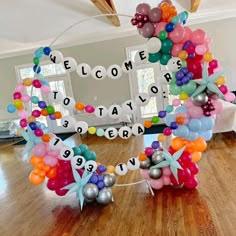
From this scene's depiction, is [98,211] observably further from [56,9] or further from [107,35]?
[107,35]

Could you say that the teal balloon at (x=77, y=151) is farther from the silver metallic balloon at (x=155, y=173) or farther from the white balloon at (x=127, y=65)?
the white balloon at (x=127, y=65)

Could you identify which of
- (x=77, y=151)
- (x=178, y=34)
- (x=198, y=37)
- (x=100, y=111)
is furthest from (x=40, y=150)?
(x=198, y=37)

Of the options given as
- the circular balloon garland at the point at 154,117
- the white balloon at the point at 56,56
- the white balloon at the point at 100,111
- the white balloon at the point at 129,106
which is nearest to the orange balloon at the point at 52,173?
the circular balloon garland at the point at 154,117

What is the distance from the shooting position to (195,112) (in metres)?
2.68

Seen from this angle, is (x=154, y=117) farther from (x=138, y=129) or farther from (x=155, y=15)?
(x=155, y=15)

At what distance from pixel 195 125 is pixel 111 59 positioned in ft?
17.4

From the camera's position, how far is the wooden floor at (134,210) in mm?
2264

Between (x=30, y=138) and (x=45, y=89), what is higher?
(x=45, y=89)

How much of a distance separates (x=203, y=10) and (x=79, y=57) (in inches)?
154

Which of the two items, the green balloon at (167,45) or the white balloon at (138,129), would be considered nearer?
the green balloon at (167,45)

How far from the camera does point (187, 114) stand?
2.73 m

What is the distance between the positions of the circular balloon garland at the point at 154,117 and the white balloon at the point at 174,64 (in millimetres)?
11

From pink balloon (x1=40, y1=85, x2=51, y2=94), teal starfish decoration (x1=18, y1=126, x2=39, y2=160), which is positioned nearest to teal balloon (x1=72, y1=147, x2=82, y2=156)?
teal starfish decoration (x1=18, y1=126, x2=39, y2=160)

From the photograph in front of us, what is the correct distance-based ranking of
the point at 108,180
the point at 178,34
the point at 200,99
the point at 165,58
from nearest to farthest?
the point at 178,34 → the point at 200,99 → the point at 165,58 → the point at 108,180
